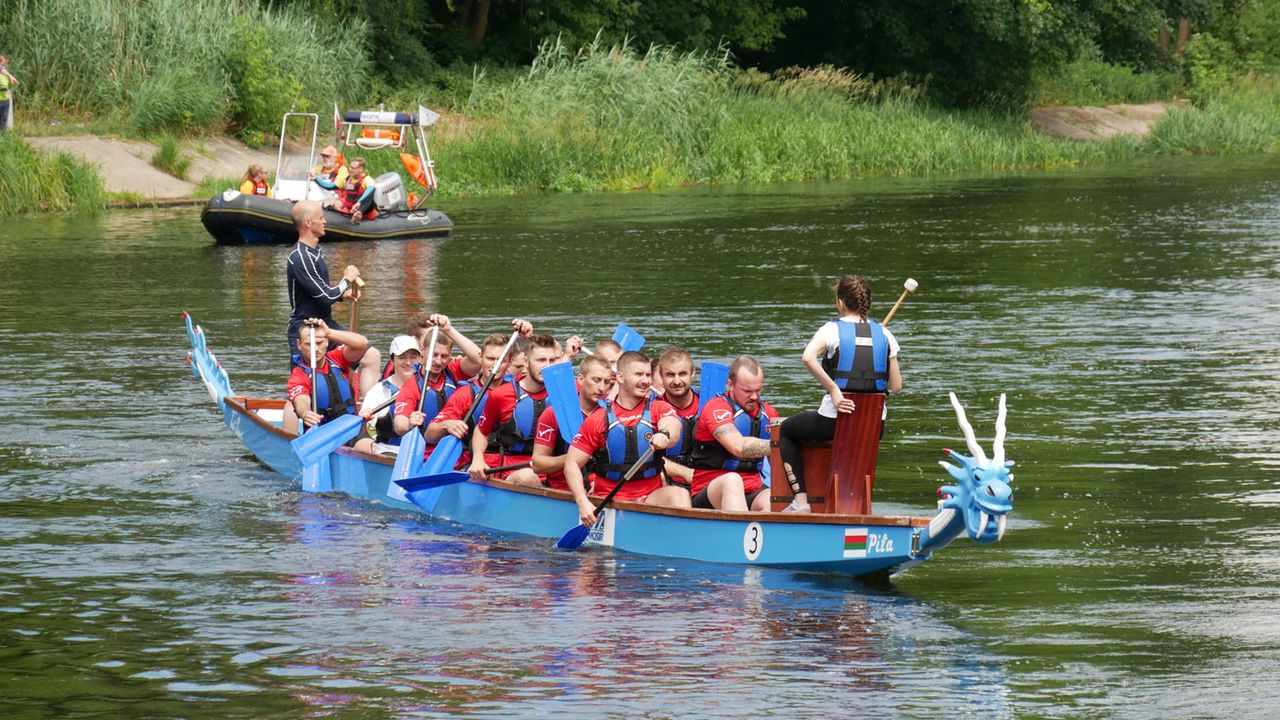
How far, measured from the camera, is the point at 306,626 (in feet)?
29.7

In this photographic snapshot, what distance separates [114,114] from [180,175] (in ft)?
6.31

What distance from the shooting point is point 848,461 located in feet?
31.1

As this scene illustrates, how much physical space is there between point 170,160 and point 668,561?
2558 centimetres

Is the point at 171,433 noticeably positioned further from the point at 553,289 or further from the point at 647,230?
the point at 647,230

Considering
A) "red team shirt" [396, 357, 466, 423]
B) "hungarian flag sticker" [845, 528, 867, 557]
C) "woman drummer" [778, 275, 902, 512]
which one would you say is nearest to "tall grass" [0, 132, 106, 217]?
"red team shirt" [396, 357, 466, 423]

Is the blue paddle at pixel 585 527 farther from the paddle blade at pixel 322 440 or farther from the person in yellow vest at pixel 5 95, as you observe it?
the person in yellow vest at pixel 5 95

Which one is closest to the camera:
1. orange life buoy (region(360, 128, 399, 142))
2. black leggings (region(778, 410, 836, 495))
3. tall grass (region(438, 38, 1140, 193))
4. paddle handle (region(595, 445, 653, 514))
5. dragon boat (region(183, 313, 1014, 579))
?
dragon boat (region(183, 313, 1014, 579))

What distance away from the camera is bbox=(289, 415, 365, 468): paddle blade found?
1219 cm

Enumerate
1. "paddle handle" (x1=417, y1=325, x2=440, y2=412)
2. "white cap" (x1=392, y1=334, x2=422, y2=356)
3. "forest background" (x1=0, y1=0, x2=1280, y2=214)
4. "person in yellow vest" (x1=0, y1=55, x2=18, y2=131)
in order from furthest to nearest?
"forest background" (x1=0, y1=0, x2=1280, y2=214) < "person in yellow vest" (x1=0, y1=55, x2=18, y2=131) < "white cap" (x1=392, y1=334, x2=422, y2=356) < "paddle handle" (x1=417, y1=325, x2=440, y2=412)

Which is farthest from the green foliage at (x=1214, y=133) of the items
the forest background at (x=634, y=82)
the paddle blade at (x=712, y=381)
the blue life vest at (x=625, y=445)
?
the blue life vest at (x=625, y=445)

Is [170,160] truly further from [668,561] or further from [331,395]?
[668,561]

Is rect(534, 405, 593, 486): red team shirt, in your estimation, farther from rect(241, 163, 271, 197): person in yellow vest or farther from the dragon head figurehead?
rect(241, 163, 271, 197): person in yellow vest

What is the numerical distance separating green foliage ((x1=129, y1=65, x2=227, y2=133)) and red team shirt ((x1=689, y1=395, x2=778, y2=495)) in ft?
84.7

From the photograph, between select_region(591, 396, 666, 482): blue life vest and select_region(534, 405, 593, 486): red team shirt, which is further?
select_region(534, 405, 593, 486): red team shirt
